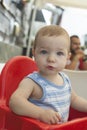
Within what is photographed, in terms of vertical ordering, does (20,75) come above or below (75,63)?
above

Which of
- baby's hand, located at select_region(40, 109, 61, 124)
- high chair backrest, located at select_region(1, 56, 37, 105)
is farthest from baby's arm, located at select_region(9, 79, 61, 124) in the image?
high chair backrest, located at select_region(1, 56, 37, 105)

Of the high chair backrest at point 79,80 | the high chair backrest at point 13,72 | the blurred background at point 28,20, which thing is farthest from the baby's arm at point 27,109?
the blurred background at point 28,20

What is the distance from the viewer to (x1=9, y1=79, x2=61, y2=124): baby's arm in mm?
723

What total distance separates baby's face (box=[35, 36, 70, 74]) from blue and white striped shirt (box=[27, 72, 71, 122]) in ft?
0.12

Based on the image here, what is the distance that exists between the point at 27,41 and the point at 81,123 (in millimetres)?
2803

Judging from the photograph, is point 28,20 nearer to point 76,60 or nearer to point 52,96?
point 76,60

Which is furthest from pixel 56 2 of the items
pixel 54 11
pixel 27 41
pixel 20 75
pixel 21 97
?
pixel 21 97

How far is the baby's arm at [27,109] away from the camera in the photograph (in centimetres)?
72

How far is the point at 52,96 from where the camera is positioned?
2.89 feet

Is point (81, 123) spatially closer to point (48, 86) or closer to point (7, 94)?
point (48, 86)

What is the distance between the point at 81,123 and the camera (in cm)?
75

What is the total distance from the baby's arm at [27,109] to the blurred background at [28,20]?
133 cm

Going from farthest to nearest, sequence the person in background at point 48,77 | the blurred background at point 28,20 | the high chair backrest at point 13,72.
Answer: the blurred background at point 28,20 → the high chair backrest at point 13,72 → the person in background at point 48,77

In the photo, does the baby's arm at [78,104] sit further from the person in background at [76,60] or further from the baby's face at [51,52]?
the person in background at [76,60]
